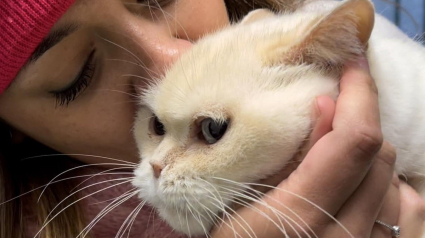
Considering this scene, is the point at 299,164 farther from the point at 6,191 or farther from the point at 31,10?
the point at 6,191

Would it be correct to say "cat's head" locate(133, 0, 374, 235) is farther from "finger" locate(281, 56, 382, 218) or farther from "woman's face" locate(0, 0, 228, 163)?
"woman's face" locate(0, 0, 228, 163)

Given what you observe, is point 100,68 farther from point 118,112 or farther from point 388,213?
point 388,213

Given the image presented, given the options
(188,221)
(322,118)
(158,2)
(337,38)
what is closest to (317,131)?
(322,118)

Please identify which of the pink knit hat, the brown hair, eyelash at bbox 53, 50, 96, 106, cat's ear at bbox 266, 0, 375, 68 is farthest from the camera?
the brown hair

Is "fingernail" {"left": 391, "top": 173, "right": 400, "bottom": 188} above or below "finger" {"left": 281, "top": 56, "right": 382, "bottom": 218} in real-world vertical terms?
below

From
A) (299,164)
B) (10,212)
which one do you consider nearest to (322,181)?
(299,164)

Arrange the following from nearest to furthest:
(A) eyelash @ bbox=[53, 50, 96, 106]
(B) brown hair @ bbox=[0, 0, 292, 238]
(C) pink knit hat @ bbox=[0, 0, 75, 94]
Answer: (C) pink knit hat @ bbox=[0, 0, 75, 94], (A) eyelash @ bbox=[53, 50, 96, 106], (B) brown hair @ bbox=[0, 0, 292, 238]

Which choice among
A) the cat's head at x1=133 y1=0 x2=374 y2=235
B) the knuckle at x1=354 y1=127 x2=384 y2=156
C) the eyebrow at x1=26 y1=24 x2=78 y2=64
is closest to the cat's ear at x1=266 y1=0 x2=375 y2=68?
the cat's head at x1=133 y1=0 x2=374 y2=235
